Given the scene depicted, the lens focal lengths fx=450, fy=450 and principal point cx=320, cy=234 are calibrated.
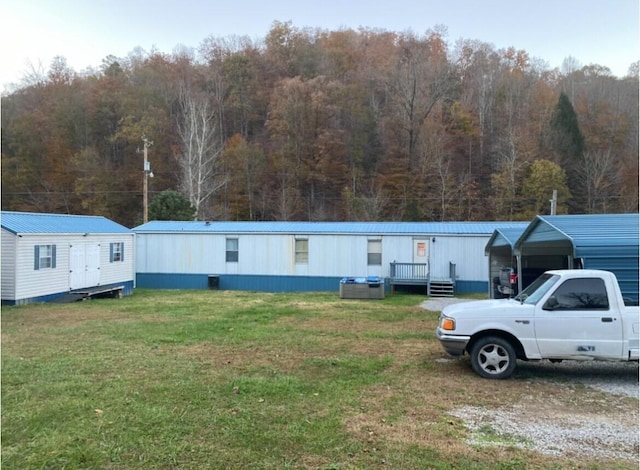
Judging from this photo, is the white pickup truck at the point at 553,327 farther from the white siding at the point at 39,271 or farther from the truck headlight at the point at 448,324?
the white siding at the point at 39,271

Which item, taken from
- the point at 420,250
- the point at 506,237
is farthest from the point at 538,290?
the point at 420,250

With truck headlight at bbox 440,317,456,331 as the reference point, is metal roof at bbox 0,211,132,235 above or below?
above

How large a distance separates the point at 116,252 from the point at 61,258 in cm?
308

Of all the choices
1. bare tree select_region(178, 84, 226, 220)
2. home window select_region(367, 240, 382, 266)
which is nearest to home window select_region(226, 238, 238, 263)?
home window select_region(367, 240, 382, 266)

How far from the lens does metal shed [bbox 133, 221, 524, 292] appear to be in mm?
18859

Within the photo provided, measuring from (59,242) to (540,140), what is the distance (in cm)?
3596

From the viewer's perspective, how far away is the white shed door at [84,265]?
16.0 meters

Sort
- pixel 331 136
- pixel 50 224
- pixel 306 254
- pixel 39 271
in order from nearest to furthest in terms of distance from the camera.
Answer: pixel 39 271
pixel 50 224
pixel 306 254
pixel 331 136

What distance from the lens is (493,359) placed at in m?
6.14

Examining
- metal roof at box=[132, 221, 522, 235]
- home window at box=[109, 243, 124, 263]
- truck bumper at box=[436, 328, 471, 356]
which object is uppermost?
metal roof at box=[132, 221, 522, 235]

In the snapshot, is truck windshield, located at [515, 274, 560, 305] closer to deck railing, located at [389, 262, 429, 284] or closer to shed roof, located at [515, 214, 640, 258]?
shed roof, located at [515, 214, 640, 258]

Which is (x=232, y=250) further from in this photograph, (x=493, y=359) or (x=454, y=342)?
(x=493, y=359)

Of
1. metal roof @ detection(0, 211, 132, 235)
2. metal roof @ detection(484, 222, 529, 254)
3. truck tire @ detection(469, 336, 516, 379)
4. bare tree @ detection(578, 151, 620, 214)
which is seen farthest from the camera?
bare tree @ detection(578, 151, 620, 214)

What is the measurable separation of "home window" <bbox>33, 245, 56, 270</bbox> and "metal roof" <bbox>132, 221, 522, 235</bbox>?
232 inches
